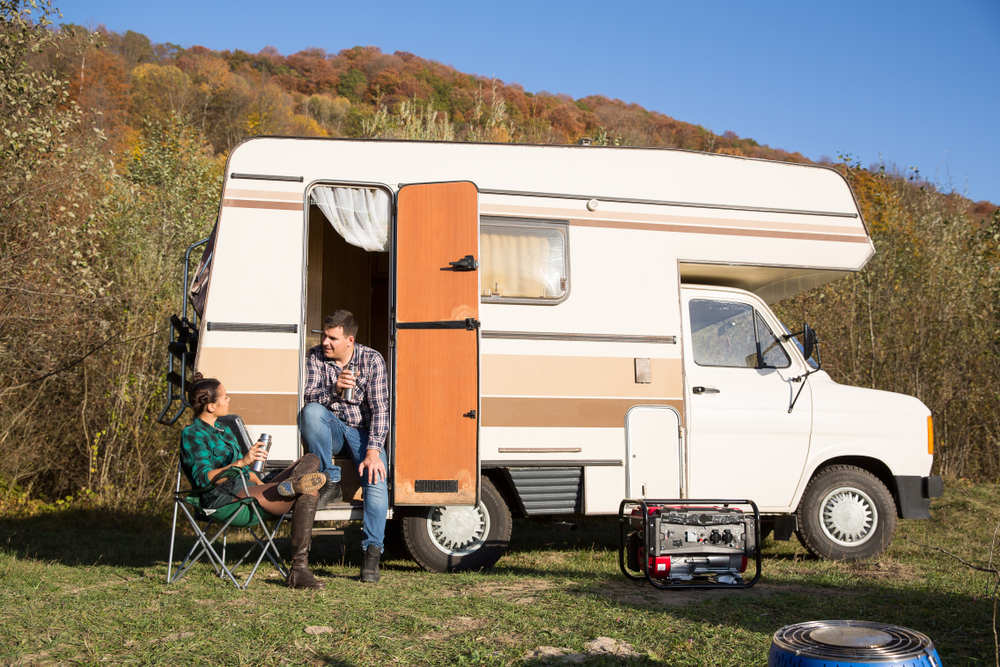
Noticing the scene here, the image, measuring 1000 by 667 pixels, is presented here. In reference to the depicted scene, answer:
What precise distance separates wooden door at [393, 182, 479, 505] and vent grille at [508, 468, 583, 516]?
15.3 inches

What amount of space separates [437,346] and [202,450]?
1.60m

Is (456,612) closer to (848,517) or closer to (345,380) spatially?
(345,380)

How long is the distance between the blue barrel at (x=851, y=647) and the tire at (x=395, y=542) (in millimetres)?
3860

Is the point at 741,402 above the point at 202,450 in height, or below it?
above

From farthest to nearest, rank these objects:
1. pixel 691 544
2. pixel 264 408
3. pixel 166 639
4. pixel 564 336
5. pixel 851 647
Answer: pixel 564 336 → pixel 264 408 → pixel 691 544 → pixel 166 639 → pixel 851 647

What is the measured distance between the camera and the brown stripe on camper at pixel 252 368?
16.5ft

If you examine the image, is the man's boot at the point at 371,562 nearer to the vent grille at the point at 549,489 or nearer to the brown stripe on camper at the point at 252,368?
the vent grille at the point at 549,489

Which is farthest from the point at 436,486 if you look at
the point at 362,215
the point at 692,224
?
the point at 692,224

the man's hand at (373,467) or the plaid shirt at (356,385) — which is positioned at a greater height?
the plaid shirt at (356,385)

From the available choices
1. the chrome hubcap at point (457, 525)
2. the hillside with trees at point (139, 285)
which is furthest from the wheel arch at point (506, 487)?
the hillside with trees at point (139, 285)

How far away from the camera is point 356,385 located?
5199 millimetres

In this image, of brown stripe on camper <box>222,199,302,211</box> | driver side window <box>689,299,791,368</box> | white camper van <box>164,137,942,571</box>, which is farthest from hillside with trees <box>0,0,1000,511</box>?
brown stripe on camper <box>222,199,302,211</box>

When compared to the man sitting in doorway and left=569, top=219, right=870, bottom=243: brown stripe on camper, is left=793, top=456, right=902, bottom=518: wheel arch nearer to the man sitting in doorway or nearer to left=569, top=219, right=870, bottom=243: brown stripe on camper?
left=569, top=219, right=870, bottom=243: brown stripe on camper

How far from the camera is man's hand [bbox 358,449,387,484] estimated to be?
4.91m
